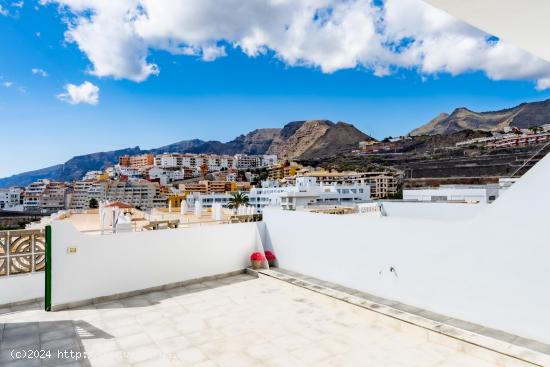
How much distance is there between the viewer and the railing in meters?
6.16

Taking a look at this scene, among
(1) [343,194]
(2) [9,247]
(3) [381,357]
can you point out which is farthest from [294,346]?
(1) [343,194]

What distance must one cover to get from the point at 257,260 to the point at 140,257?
2.70m

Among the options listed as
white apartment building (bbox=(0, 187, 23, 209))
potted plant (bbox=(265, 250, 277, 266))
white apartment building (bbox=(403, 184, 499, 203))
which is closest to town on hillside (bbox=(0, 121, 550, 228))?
white apartment building (bbox=(0, 187, 23, 209))

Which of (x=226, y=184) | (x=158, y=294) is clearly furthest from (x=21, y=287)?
(x=226, y=184)

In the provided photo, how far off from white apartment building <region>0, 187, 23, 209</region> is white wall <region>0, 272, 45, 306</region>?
114 meters

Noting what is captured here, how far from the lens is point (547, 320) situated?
4375mm

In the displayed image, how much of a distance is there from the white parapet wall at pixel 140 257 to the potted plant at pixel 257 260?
7.2 inches

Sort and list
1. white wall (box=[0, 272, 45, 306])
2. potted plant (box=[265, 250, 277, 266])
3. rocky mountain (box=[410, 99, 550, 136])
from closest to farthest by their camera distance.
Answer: white wall (box=[0, 272, 45, 306]) < potted plant (box=[265, 250, 277, 266]) < rocky mountain (box=[410, 99, 550, 136])

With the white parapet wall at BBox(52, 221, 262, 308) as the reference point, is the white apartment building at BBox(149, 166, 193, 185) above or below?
above

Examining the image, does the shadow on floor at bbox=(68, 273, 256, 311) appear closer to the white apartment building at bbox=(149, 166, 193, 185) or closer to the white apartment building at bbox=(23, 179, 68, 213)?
the white apartment building at bbox=(23, 179, 68, 213)

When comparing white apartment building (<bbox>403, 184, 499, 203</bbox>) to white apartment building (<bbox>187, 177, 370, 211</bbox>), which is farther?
white apartment building (<bbox>187, 177, 370, 211</bbox>)

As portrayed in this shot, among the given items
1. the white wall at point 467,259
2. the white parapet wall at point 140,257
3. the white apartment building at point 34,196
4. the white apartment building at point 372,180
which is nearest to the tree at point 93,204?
the white apartment building at point 34,196

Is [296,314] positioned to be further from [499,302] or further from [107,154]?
[107,154]

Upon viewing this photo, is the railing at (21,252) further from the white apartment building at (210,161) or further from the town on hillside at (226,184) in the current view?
the white apartment building at (210,161)
